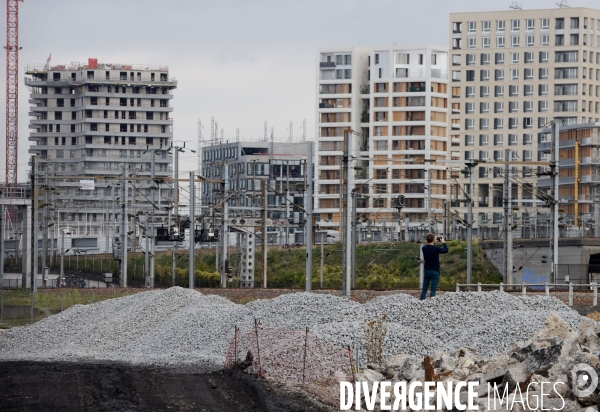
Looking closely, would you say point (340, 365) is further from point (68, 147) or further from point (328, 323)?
point (68, 147)

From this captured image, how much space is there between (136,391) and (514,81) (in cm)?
11279

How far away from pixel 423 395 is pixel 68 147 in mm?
148914

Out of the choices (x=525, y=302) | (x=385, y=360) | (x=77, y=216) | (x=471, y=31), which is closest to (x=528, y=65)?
(x=471, y=31)

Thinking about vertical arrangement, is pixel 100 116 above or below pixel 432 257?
above

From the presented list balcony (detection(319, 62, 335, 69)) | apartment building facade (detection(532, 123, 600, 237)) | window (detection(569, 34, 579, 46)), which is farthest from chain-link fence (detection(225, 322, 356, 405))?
window (detection(569, 34, 579, 46))

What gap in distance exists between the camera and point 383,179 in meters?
125

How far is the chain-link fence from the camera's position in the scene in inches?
885

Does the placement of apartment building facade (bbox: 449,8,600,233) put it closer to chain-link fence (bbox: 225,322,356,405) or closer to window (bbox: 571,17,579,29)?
window (bbox: 571,17,579,29)

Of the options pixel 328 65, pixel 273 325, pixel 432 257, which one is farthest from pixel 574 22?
pixel 273 325

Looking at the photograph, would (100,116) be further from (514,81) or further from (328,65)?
(514,81)

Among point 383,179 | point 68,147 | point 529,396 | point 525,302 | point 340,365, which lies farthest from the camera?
point 68,147

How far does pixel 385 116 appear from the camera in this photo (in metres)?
127

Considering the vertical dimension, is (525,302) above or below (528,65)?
below

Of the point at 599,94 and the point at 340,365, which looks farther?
the point at 599,94
